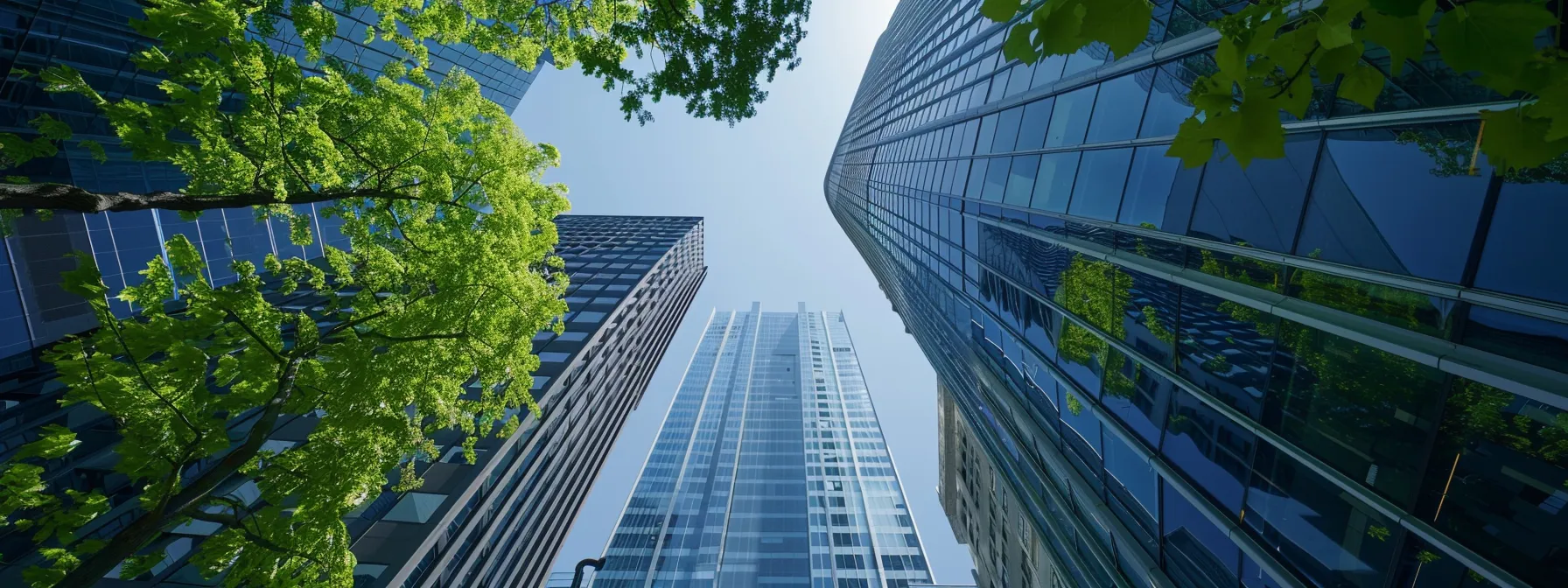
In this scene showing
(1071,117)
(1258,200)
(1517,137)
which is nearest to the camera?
(1517,137)

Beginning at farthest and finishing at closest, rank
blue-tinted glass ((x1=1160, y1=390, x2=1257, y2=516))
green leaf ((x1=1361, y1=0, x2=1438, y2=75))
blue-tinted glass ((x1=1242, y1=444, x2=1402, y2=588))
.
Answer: blue-tinted glass ((x1=1160, y1=390, x2=1257, y2=516)), blue-tinted glass ((x1=1242, y1=444, x2=1402, y2=588)), green leaf ((x1=1361, y1=0, x2=1438, y2=75))

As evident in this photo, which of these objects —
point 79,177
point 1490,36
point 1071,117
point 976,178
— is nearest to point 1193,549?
point 1071,117

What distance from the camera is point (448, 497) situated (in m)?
19.4

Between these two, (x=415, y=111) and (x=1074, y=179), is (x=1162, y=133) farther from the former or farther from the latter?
(x=415, y=111)

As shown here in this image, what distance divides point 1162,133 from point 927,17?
112ft

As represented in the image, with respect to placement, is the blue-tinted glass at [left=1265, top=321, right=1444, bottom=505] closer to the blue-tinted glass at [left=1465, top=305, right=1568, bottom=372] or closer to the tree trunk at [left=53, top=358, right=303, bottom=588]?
the blue-tinted glass at [left=1465, top=305, right=1568, bottom=372]

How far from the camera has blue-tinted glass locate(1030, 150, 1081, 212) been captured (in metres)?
12.4

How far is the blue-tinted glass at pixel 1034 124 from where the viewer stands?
14.1 meters

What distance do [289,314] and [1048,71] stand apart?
18799 millimetres

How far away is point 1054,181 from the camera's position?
13172 mm

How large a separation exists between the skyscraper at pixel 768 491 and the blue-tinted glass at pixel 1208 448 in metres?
52.9

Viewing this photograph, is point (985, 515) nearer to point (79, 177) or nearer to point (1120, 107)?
point (1120, 107)

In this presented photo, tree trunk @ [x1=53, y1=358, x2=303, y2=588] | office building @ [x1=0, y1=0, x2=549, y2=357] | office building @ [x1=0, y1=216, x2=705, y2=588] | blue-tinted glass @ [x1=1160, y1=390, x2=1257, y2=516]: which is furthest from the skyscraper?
tree trunk @ [x1=53, y1=358, x2=303, y2=588]

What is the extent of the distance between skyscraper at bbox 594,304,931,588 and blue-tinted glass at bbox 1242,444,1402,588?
54.1 m
